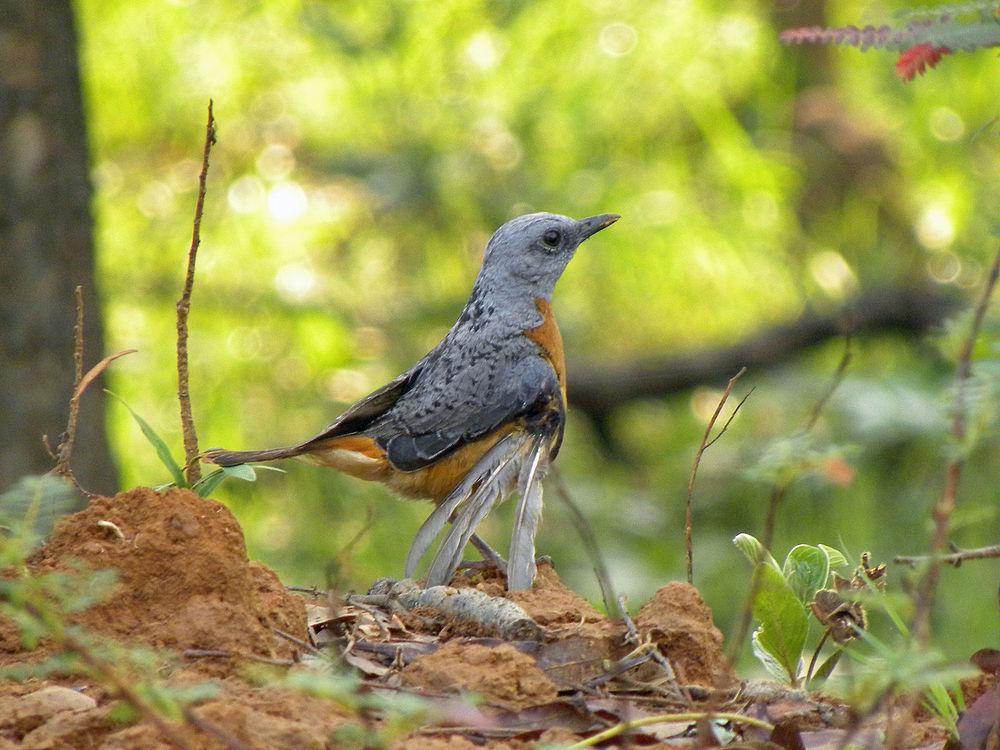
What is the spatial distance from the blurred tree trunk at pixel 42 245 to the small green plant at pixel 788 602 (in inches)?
165

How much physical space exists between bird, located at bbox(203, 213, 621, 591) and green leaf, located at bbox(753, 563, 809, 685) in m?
1.21

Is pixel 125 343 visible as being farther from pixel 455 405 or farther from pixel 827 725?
pixel 827 725

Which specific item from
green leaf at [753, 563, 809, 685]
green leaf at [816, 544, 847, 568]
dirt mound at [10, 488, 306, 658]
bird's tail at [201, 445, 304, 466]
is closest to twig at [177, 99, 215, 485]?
dirt mound at [10, 488, 306, 658]

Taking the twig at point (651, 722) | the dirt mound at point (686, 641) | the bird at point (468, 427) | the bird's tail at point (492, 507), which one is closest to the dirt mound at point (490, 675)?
the twig at point (651, 722)

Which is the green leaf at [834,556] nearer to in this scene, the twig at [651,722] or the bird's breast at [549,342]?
the twig at [651,722]

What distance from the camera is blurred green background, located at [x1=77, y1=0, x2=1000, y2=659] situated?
10773mm

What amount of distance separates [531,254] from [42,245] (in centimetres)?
283

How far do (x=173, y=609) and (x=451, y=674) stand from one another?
761 mm

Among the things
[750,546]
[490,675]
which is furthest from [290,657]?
[750,546]

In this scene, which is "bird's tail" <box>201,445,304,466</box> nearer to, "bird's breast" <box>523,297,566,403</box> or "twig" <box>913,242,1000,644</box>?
"bird's breast" <box>523,297,566,403</box>

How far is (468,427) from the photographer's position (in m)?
5.16

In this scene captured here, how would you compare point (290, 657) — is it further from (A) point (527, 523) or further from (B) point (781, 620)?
(A) point (527, 523)

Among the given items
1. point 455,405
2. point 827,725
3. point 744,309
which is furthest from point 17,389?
point 744,309

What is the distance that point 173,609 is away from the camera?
3377 millimetres
